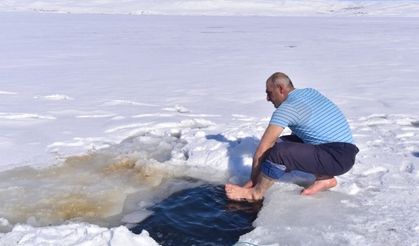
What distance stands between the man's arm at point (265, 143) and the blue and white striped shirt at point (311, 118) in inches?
2.1

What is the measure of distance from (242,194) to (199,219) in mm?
487

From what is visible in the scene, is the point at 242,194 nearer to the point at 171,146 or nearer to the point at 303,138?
the point at 303,138

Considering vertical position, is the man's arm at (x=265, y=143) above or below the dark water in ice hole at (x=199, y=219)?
above

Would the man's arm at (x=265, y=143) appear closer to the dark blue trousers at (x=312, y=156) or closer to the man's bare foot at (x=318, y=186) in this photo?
the dark blue trousers at (x=312, y=156)

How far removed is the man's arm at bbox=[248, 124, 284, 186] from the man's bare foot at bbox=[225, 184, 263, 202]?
0.41ft

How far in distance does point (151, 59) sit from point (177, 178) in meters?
10.1

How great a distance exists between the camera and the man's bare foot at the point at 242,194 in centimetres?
419

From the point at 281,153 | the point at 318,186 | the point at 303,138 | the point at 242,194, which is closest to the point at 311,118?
the point at 303,138

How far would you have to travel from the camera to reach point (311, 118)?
13.0 feet

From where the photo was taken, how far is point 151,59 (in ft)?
47.3

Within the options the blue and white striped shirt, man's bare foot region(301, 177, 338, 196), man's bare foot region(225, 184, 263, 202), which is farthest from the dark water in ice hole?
the blue and white striped shirt

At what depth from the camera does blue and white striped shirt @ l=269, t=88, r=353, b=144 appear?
393 centimetres

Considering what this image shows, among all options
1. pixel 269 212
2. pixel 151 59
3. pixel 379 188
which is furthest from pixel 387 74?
pixel 269 212

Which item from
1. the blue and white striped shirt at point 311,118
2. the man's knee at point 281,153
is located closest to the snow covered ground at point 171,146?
the man's knee at point 281,153
